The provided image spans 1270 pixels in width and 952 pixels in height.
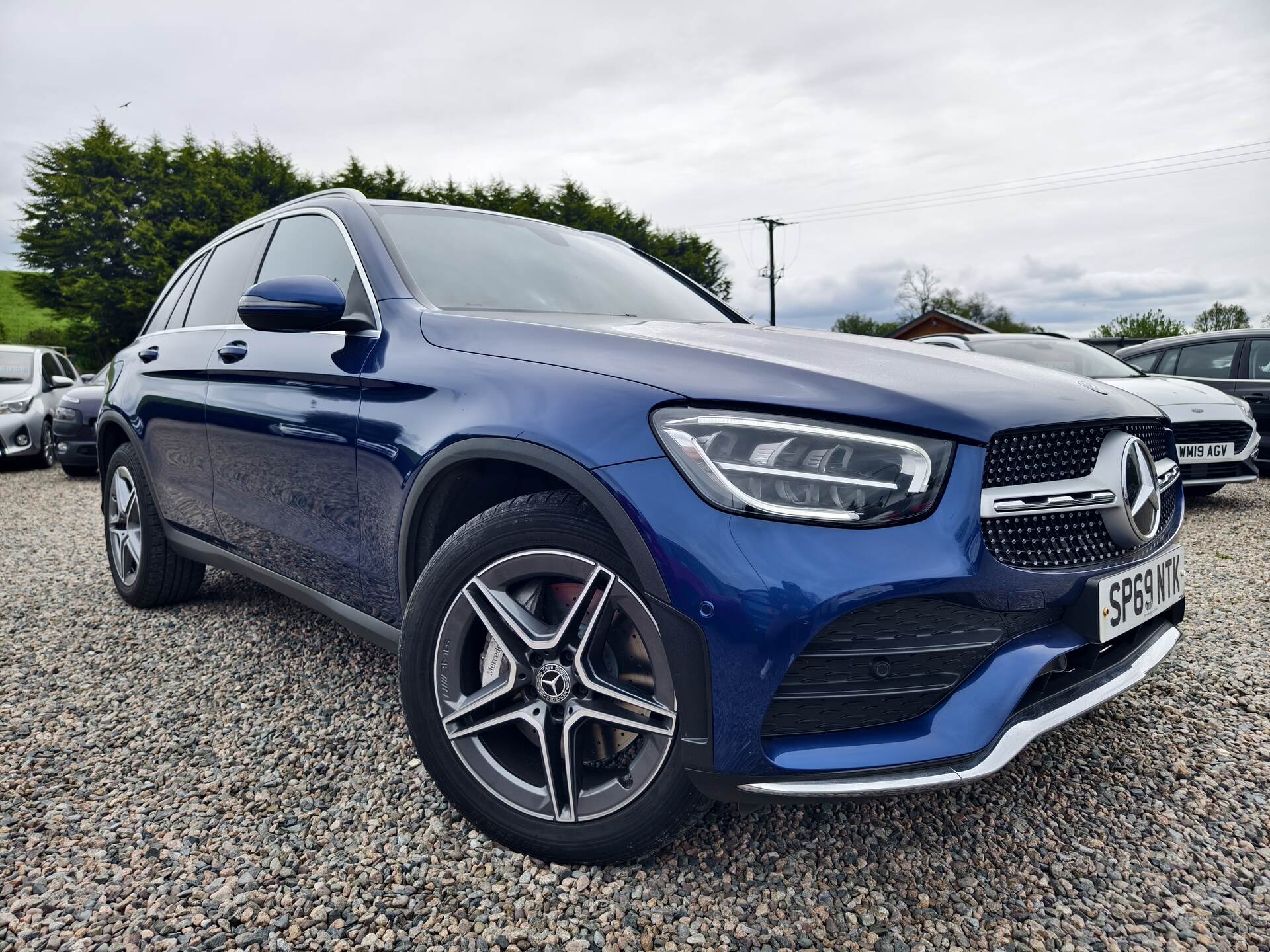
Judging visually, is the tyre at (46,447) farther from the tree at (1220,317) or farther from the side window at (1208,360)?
the tree at (1220,317)

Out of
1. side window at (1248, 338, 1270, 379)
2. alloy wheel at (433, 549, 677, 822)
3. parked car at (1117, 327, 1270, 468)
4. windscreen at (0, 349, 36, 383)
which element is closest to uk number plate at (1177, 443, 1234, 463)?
parked car at (1117, 327, 1270, 468)

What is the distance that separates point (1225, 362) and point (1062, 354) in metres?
2.25

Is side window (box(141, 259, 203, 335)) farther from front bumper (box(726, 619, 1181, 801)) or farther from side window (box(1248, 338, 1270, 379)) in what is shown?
side window (box(1248, 338, 1270, 379))

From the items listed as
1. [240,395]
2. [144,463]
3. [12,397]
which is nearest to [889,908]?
[240,395]

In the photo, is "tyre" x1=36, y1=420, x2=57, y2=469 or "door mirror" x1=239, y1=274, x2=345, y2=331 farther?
"tyre" x1=36, y1=420, x2=57, y2=469

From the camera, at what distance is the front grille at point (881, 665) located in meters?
1.57

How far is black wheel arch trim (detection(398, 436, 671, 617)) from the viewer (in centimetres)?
163

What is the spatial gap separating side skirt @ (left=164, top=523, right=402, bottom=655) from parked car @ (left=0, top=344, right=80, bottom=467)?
8.39m

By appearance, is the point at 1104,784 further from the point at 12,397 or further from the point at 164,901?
the point at 12,397

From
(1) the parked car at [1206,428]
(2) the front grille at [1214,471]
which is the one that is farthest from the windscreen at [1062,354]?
(2) the front grille at [1214,471]

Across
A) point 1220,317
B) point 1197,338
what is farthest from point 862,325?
point 1197,338

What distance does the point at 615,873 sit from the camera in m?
1.87

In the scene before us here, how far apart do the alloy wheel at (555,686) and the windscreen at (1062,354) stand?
624cm

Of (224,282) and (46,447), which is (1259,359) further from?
(46,447)
